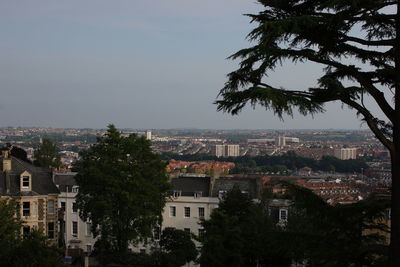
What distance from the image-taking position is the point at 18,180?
125 feet

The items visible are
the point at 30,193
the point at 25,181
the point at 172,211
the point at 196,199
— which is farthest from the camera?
the point at 172,211

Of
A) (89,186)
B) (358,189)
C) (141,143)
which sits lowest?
(358,189)

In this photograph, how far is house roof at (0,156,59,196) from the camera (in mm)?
37594

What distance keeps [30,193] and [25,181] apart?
0.91 meters

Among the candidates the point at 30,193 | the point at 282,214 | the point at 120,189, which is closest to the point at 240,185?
the point at 282,214

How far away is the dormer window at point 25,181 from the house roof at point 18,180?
28cm

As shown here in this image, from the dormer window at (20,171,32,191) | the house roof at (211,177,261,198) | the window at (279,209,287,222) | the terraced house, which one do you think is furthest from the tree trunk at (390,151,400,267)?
the house roof at (211,177,261,198)

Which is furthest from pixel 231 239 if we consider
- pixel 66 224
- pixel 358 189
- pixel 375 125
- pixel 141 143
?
pixel 358 189

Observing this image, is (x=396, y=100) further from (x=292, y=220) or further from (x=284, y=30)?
(x=292, y=220)

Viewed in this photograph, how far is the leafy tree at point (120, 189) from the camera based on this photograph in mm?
30547

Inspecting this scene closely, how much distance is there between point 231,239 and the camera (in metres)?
28.2

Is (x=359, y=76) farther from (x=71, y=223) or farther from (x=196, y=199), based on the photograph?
(x=71, y=223)

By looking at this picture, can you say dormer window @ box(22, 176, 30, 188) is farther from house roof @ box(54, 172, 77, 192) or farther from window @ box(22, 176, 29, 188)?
house roof @ box(54, 172, 77, 192)

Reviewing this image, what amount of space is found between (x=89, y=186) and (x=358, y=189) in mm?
63258
